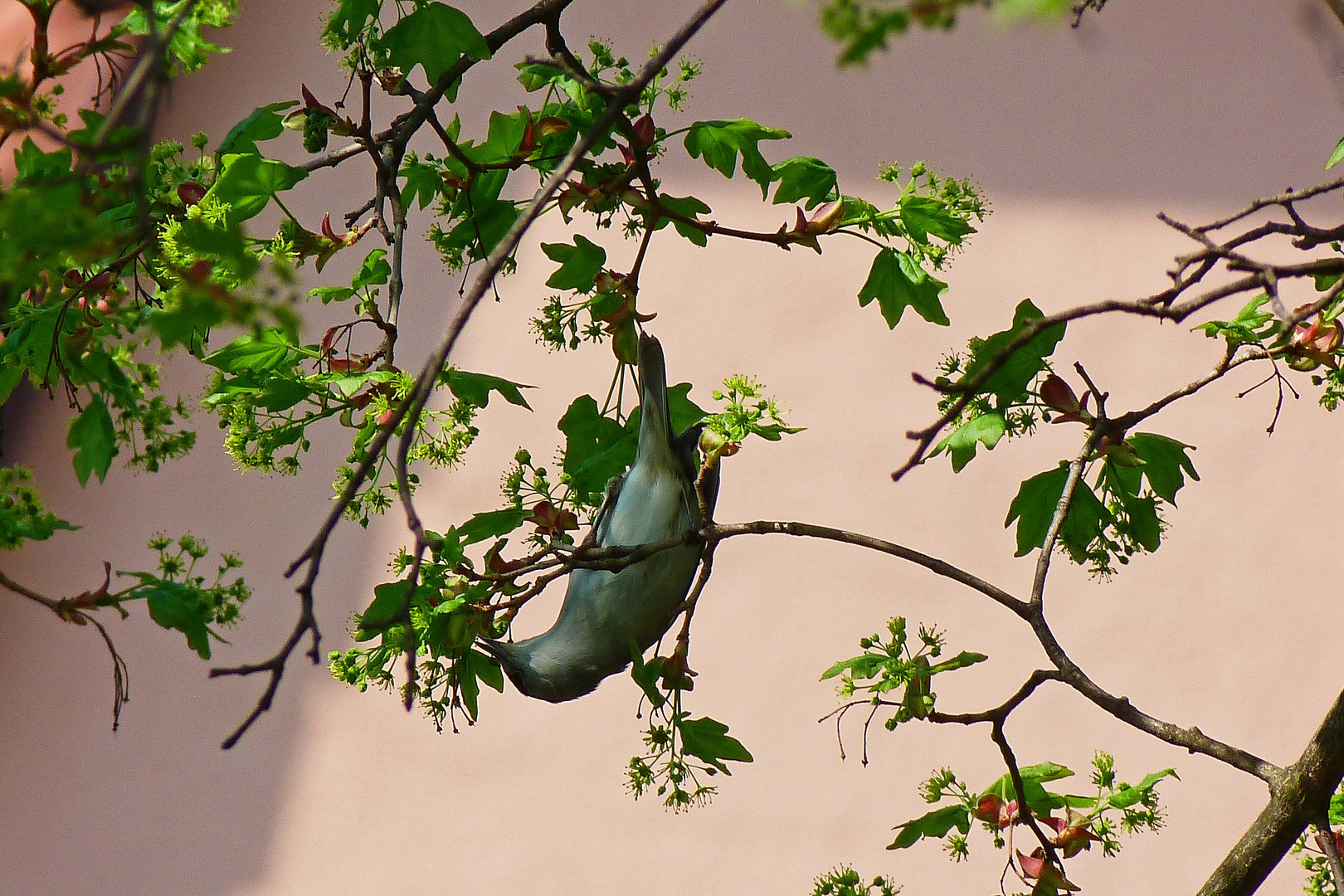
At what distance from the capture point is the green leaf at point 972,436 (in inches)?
25.4

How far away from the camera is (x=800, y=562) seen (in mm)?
1419

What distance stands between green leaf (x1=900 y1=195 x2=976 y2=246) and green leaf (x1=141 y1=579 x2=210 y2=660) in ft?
1.53

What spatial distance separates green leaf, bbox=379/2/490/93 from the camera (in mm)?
625

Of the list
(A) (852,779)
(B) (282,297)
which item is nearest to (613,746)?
(A) (852,779)

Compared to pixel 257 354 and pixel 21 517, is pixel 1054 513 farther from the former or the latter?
pixel 21 517

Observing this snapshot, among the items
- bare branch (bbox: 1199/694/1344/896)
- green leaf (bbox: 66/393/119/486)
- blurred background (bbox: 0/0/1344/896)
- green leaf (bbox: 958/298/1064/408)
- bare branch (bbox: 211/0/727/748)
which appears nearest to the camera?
bare branch (bbox: 211/0/727/748)

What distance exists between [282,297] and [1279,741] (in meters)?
1.33

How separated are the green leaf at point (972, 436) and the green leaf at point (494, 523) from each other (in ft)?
0.78

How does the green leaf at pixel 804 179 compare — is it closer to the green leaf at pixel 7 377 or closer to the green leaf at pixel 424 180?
the green leaf at pixel 424 180

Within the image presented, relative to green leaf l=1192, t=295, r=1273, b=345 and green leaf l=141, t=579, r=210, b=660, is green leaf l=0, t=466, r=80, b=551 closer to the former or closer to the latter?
green leaf l=141, t=579, r=210, b=660

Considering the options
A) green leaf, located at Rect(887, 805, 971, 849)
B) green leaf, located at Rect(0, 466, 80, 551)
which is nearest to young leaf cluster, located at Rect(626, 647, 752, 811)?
green leaf, located at Rect(887, 805, 971, 849)

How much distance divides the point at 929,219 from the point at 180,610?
0.49 m

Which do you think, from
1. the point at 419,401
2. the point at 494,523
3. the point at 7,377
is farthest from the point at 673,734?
the point at 7,377

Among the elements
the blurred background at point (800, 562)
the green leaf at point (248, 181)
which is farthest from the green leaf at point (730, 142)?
the blurred background at point (800, 562)
